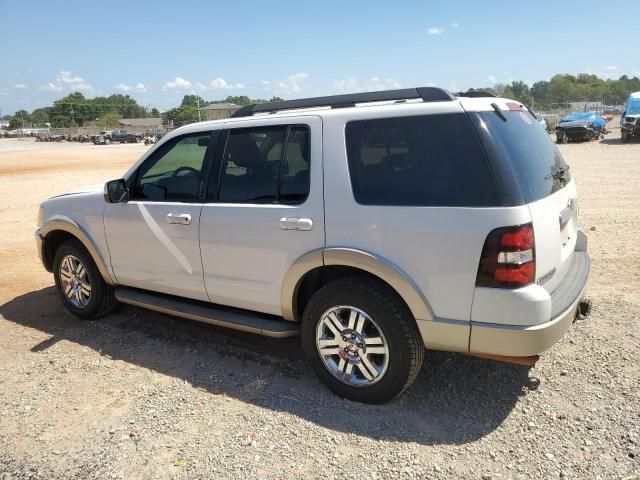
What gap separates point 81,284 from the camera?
4.93 m

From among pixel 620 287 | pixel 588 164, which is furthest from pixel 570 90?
pixel 620 287

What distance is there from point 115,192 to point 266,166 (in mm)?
1493

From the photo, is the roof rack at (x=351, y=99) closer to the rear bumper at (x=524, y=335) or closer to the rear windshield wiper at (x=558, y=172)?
the rear windshield wiper at (x=558, y=172)

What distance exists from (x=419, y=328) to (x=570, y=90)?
10341 cm

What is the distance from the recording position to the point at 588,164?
1662 cm

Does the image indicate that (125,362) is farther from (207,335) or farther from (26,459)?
(26,459)

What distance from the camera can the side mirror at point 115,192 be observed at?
422cm

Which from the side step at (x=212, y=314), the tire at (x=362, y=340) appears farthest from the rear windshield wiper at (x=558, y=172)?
the side step at (x=212, y=314)

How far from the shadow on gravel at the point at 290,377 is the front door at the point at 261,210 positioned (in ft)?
1.81

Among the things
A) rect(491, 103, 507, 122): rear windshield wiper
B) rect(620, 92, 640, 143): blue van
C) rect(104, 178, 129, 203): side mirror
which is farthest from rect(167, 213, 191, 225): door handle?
rect(620, 92, 640, 143): blue van

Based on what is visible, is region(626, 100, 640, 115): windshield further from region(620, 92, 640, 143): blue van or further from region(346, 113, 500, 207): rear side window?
region(346, 113, 500, 207): rear side window

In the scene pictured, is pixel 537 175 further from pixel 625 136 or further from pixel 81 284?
pixel 625 136

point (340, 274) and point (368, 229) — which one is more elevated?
point (368, 229)

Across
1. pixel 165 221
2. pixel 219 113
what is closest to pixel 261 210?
pixel 165 221
